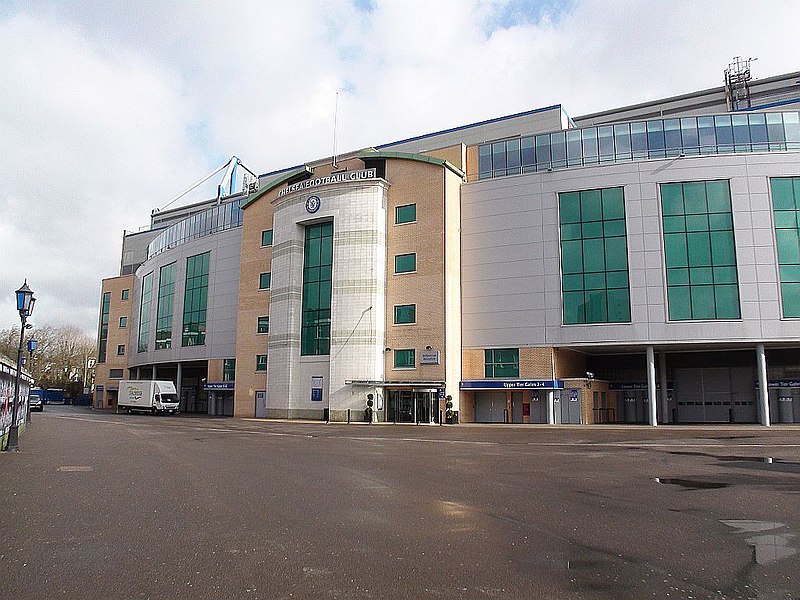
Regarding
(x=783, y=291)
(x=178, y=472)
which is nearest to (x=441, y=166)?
(x=783, y=291)

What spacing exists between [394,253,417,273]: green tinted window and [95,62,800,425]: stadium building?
0.10 m

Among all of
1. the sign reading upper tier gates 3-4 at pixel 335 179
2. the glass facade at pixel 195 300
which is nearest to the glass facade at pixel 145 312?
the glass facade at pixel 195 300

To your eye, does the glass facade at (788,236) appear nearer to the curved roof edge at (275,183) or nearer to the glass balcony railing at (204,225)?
the curved roof edge at (275,183)

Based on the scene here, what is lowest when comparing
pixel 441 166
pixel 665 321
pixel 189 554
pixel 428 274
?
pixel 189 554

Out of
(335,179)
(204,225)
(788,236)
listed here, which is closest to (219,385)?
(204,225)

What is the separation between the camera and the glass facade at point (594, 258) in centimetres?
4316

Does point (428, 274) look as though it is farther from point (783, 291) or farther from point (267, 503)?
point (267, 503)

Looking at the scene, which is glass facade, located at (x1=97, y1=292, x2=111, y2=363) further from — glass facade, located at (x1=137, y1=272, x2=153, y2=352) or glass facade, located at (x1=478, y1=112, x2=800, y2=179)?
glass facade, located at (x1=478, y1=112, x2=800, y2=179)

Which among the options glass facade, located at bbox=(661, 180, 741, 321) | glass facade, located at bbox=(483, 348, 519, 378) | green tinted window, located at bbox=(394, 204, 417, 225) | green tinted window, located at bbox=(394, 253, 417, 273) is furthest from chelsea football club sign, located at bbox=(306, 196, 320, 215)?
glass facade, located at bbox=(661, 180, 741, 321)

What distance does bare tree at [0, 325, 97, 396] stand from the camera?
101 metres

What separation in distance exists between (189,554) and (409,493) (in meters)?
5.18

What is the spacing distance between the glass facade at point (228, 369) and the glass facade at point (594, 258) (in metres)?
31.1

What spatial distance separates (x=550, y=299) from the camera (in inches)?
1746

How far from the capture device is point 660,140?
4412cm
